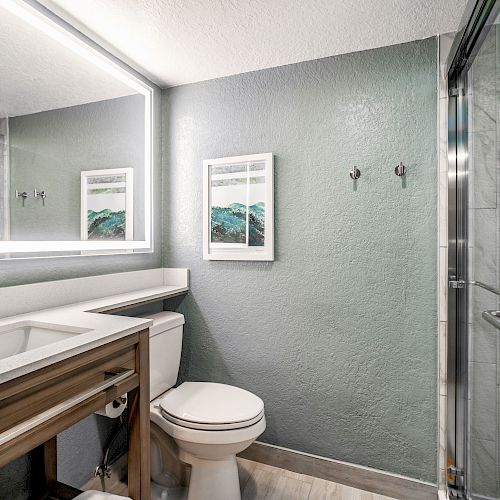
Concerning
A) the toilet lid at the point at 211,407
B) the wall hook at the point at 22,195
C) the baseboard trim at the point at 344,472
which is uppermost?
the wall hook at the point at 22,195

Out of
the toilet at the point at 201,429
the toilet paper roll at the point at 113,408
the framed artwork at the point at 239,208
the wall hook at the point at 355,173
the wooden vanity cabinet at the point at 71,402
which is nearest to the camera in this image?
the wooden vanity cabinet at the point at 71,402

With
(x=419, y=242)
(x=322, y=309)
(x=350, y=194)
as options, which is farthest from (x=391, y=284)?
(x=350, y=194)

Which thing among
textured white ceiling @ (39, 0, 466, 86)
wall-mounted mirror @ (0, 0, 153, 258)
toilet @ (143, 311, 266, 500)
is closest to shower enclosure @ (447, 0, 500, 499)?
textured white ceiling @ (39, 0, 466, 86)

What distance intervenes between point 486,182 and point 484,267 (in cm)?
28

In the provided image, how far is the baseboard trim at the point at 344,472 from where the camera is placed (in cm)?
166

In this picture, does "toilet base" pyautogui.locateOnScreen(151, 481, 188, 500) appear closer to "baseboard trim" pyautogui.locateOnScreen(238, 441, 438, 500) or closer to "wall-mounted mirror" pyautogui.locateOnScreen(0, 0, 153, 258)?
"baseboard trim" pyautogui.locateOnScreen(238, 441, 438, 500)

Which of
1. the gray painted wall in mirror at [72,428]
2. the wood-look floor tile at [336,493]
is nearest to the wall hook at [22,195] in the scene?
the gray painted wall in mirror at [72,428]

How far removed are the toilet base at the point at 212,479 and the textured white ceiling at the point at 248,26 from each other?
6.07ft

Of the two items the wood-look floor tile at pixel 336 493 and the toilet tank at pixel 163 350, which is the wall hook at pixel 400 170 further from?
the wood-look floor tile at pixel 336 493

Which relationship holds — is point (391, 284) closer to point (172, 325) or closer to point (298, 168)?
point (298, 168)

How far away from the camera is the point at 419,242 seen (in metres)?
1.68

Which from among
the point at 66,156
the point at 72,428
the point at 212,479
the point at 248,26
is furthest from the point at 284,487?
the point at 248,26

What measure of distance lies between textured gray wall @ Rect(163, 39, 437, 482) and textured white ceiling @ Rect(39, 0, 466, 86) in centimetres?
11

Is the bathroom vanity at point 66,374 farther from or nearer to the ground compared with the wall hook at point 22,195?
nearer to the ground
